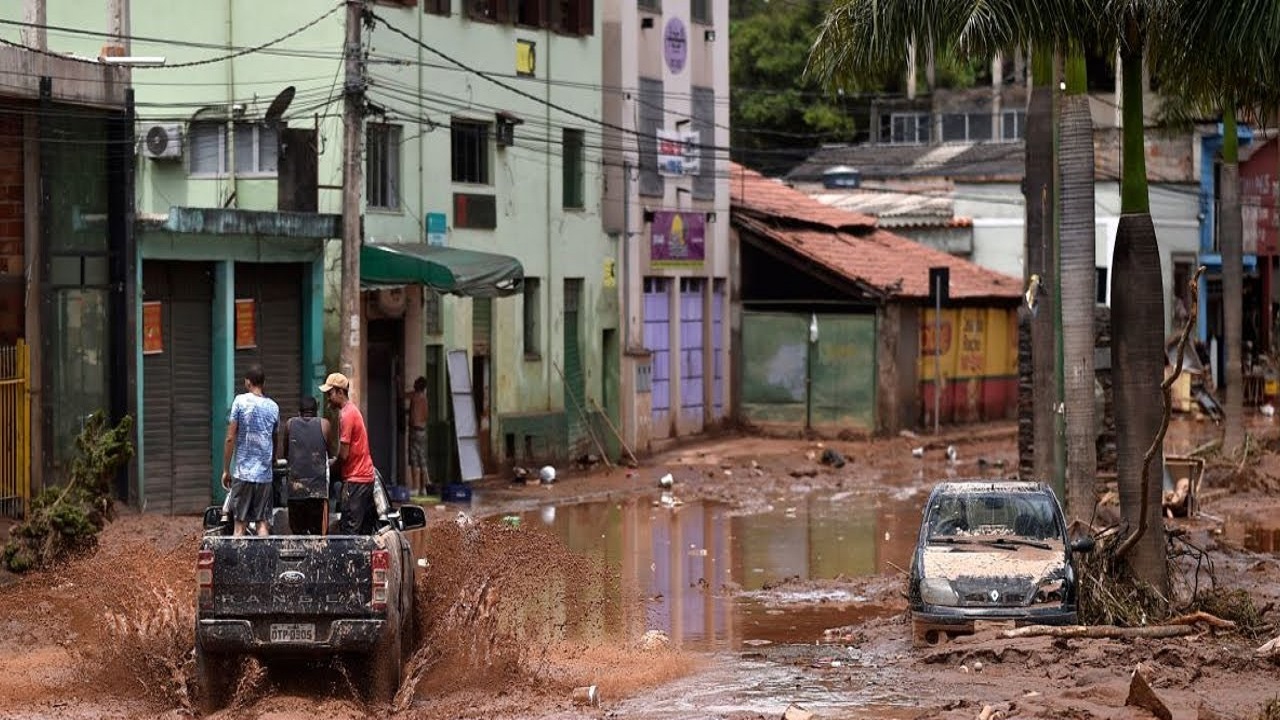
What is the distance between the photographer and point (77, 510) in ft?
68.3

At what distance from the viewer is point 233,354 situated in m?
27.3

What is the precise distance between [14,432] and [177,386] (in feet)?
10.7

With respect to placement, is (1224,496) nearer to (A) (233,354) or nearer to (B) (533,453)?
(B) (533,453)

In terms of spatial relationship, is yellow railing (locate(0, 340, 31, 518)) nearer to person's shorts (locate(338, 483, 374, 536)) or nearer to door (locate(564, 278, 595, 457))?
person's shorts (locate(338, 483, 374, 536))

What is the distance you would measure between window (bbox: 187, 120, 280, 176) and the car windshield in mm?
15055

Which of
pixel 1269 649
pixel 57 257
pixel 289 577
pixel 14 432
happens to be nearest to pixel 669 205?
pixel 57 257

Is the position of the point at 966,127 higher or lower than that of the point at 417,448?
higher

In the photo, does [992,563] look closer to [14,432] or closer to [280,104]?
[14,432]

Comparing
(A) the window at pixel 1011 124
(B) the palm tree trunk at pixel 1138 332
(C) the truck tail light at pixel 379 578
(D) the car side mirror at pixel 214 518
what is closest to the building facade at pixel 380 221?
(D) the car side mirror at pixel 214 518

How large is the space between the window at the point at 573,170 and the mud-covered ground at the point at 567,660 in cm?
1614

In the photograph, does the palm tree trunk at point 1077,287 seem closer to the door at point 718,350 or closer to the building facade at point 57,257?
the building facade at point 57,257

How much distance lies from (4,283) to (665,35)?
18936mm

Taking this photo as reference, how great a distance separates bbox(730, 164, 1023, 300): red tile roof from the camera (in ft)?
139

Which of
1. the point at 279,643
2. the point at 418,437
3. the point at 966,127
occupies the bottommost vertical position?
the point at 279,643
